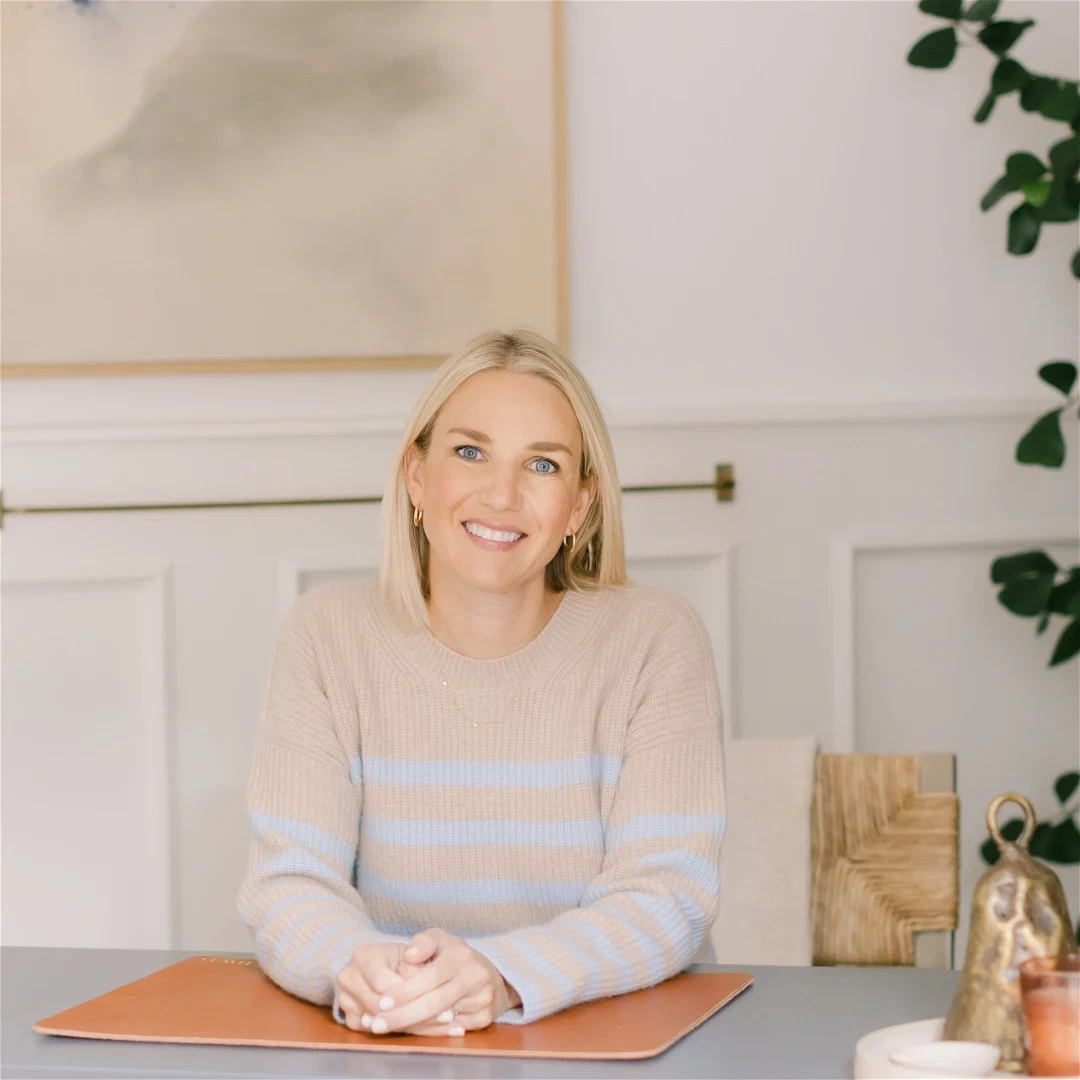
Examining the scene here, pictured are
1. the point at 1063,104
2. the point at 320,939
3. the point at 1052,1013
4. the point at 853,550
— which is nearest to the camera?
the point at 1052,1013

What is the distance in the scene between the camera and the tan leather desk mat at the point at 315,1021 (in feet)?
3.59

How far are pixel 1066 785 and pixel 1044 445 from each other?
543 millimetres

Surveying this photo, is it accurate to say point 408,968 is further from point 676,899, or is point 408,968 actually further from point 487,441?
point 487,441

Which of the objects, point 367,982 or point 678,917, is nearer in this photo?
point 367,982

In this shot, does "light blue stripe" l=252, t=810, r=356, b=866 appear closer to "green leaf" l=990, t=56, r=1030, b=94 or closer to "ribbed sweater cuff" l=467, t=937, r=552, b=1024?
"ribbed sweater cuff" l=467, t=937, r=552, b=1024

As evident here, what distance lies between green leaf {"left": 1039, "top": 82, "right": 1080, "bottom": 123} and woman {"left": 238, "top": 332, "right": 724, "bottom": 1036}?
0.85m

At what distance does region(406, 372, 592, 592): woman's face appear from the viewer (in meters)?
1.61

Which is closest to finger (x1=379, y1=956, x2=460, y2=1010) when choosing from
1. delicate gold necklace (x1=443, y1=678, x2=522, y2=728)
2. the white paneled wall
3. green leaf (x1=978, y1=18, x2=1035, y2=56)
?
delicate gold necklace (x1=443, y1=678, x2=522, y2=728)

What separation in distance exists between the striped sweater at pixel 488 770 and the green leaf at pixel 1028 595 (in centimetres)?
76

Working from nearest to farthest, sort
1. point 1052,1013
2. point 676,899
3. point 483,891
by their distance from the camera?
point 1052,1013 < point 676,899 < point 483,891

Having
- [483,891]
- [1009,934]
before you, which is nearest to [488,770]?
[483,891]

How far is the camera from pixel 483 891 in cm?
156

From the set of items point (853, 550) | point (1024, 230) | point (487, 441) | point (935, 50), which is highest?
point (935, 50)

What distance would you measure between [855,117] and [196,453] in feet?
3.84
